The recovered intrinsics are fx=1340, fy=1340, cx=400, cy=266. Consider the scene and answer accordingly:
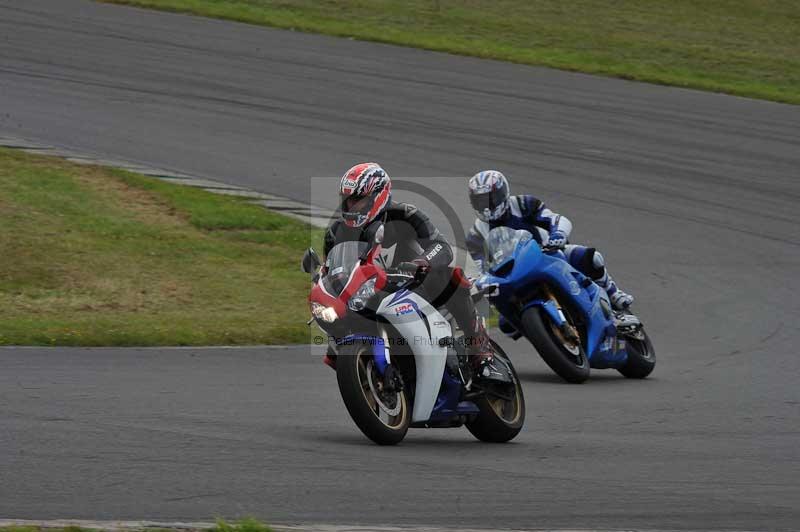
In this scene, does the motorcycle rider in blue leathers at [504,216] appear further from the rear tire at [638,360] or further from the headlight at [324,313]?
the headlight at [324,313]

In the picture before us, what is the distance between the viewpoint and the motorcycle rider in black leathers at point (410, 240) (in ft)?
26.8

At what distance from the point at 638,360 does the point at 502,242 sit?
177 cm

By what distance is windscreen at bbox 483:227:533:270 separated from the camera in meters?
11.6

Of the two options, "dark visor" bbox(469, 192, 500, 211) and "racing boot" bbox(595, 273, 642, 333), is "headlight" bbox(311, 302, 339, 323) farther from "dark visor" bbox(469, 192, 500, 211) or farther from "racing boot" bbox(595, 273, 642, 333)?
"racing boot" bbox(595, 273, 642, 333)

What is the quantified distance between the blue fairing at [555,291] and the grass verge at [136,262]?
2.51 metres

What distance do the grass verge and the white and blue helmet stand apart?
254cm

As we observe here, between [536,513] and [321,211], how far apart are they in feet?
39.6

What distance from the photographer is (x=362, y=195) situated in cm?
814

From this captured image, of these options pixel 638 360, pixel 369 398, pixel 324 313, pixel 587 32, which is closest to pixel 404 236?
pixel 324 313

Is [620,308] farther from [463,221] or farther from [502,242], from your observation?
[463,221]

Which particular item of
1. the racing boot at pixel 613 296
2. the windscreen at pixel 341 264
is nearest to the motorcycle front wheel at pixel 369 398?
the windscreen at pixel 341 264

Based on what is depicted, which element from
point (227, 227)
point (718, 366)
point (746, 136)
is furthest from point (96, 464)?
point (746, 136)

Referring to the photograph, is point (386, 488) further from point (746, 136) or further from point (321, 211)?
point (746, 136)

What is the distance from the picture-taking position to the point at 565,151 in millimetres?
22250
